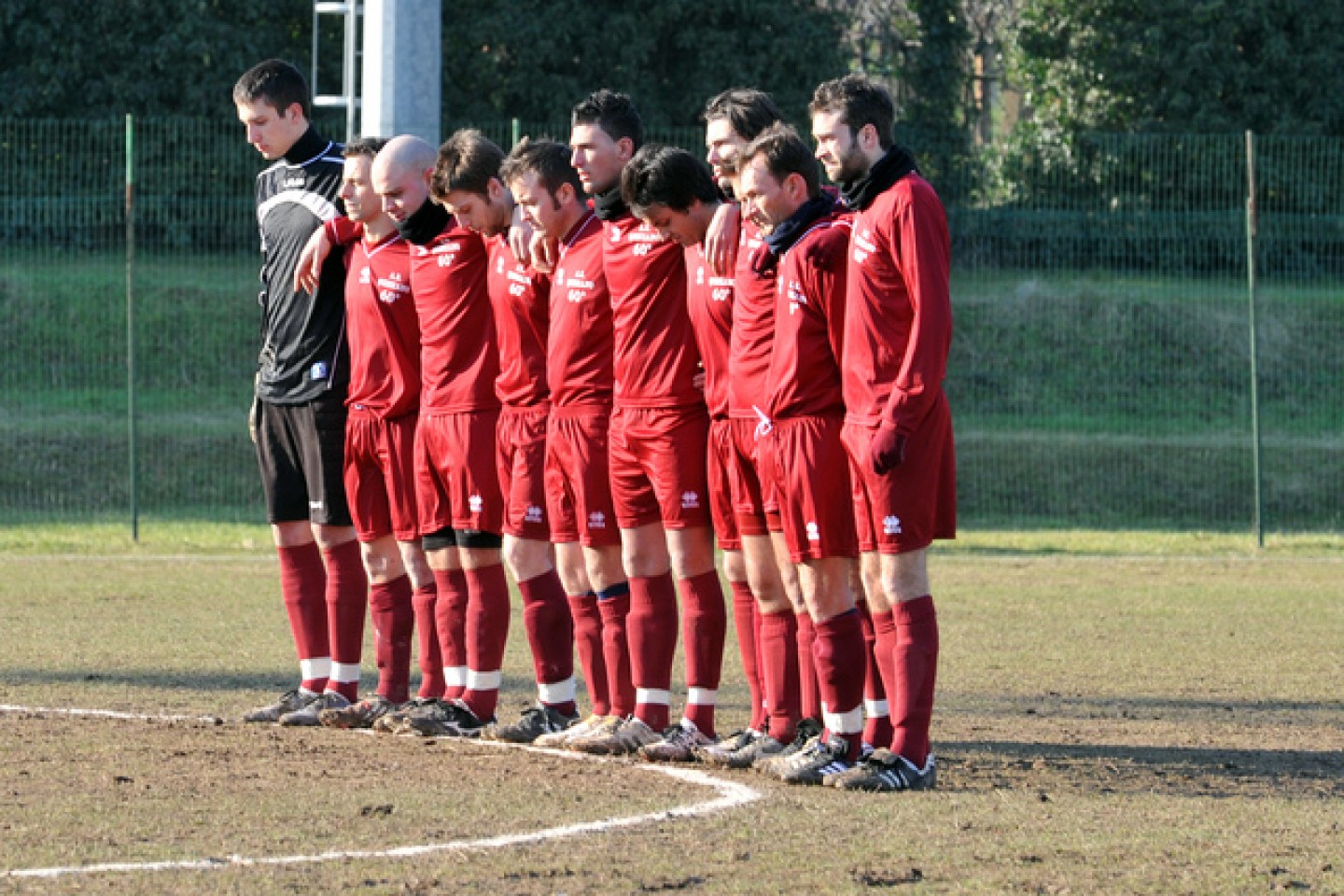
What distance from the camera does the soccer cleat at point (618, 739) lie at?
25.9 ft

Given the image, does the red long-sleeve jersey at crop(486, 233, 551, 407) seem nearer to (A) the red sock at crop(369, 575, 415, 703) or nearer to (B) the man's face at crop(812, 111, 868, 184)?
(A) the red sock at crop(369, 575, 415, 703)

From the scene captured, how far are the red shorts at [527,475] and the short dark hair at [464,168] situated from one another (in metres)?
0.89

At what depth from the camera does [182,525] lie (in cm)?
1898

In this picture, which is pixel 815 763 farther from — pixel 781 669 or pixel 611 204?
pixel 611 204

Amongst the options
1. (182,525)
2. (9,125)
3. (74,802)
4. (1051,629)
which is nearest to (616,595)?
Answer: (74,802)

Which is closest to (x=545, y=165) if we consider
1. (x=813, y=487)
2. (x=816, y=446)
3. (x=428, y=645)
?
(x=816, y=446)

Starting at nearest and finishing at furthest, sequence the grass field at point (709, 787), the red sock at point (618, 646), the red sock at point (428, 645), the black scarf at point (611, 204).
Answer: the grass field at point (709, 787) < the black scarf at point (611, 204) < the red sock at point (618, 646) < the red sock at point (428, 645)

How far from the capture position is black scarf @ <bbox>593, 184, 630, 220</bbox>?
8.11 m

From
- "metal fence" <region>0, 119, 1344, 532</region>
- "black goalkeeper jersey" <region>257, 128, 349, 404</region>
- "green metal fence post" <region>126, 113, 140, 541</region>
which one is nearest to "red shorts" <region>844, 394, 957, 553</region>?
"black goalkeeper jersey" <region>257, 128, 349, 404</region>

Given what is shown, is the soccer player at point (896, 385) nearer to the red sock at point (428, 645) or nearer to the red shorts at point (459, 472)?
the red shorts at point (459, 472)

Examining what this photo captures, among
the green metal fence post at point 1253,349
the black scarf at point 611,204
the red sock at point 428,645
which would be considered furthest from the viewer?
the green metal fence post at point 1253,349

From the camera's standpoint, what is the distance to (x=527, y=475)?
8.35m

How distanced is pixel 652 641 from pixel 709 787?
96 centimetres

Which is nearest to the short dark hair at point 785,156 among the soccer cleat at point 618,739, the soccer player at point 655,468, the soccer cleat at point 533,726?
the soccer player at point 655,468
